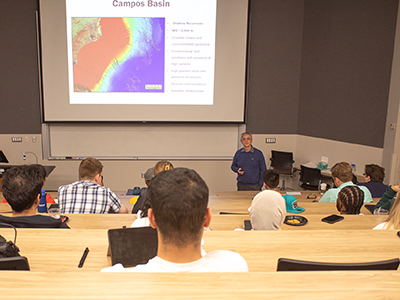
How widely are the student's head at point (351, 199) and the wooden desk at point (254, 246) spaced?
3.70ft

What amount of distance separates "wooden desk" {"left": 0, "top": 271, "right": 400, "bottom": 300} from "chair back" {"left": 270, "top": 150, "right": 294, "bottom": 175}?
582cm

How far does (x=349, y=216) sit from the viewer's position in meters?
2.65

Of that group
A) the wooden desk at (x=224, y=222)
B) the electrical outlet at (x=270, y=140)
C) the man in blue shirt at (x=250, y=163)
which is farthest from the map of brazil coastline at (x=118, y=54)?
the wooden desk at (x=224, y=222)

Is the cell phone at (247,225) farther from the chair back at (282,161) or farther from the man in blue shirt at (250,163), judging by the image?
the chair back at (282,161)

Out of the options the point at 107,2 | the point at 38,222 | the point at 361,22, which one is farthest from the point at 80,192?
Answer: the point at 361,22

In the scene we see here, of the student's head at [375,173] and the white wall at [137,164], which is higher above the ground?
the student's head at [375,173]

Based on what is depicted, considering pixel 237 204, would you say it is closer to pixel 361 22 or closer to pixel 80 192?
pixel 80 192

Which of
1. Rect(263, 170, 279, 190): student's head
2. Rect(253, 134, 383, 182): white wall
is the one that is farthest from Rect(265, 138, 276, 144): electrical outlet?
Rect(263, 170, 279, 190): student's head

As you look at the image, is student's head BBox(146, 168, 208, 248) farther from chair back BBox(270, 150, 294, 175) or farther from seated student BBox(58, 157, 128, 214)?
chair back BBox(270, 150, 294, 175)

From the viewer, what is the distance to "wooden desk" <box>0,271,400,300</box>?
0.80 m

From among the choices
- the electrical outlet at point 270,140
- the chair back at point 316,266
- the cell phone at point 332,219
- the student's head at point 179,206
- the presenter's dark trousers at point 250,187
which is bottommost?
the presenter's dark trousers at point 250,187

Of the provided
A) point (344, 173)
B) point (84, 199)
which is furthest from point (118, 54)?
point (344, 173)

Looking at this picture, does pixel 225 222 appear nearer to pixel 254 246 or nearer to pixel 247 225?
pixel 247 225

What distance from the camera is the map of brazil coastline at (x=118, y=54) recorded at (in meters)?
6.17
